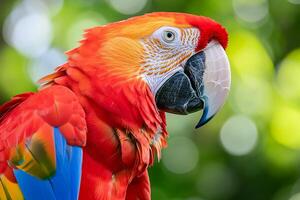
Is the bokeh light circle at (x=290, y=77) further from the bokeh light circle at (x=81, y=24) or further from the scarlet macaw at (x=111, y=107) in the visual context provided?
the scarlet macaw at (x=111, y=107)

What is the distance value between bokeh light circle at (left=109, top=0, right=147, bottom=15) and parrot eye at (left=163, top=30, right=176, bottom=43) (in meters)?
1.78

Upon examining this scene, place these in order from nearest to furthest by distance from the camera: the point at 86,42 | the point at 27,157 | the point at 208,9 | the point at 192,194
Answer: the point at 27,157 → the point at 86,42 → the point at 208,9 → the point at 192,194

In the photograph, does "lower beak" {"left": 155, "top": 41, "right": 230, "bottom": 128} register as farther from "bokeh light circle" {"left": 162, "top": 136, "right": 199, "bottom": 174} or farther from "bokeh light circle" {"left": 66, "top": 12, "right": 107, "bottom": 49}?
"bokeh light circle" {"left": 162, "top": 136, "right": 199, "bottom": 174}

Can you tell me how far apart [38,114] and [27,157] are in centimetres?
14

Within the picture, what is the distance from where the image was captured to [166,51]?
8.60ft

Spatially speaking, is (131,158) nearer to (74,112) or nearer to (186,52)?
(74,112)

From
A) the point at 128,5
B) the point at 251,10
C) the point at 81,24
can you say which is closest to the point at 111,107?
the point at 81,24

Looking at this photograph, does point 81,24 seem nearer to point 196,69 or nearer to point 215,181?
point 215,181

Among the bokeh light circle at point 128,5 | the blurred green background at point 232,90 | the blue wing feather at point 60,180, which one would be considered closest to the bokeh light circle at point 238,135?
the blurred green background at point 232,90

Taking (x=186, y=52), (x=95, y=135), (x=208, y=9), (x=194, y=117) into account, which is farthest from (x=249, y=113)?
(x=95, y=135)

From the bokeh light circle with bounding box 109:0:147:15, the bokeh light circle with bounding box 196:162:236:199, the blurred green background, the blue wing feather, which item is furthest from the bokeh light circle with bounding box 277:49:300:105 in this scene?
the blue wing feather

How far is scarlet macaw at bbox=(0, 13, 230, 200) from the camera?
7.75ft

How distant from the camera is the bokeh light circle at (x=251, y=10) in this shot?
14.3 feet

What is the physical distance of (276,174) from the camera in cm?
437
